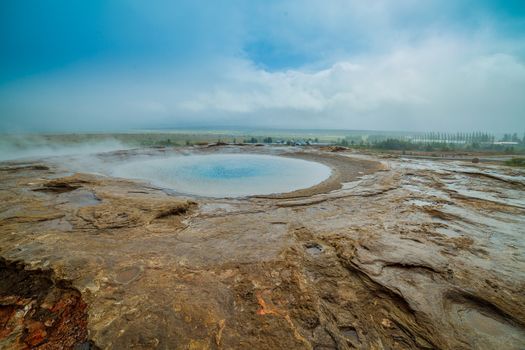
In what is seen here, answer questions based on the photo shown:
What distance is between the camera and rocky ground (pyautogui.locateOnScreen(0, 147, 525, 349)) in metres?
2.26

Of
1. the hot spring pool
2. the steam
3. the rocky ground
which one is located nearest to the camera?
the rocky ground

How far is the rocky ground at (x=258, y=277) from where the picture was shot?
2260 mm

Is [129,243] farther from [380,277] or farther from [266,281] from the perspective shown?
[380,277]

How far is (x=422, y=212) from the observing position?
5.89m

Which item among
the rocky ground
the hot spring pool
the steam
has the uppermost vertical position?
the steam

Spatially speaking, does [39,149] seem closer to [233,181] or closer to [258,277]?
[233,181]

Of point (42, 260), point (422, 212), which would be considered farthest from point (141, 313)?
point (422, 212)

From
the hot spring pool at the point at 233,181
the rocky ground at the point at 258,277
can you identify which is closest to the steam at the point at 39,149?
the hot spring pool at the point at 233,181

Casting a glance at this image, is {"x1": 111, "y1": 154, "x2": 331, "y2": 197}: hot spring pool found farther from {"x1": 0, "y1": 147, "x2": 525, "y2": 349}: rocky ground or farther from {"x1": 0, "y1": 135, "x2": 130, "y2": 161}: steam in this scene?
{"x1": 0, "y1": 135, "x2": 130, "y2": 161}: steam

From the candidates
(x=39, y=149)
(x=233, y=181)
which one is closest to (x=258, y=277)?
(x=233, y=181)

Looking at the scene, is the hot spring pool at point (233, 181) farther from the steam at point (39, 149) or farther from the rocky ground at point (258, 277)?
the steam at point (39, 149)

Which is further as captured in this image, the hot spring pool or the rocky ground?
the hot spring pool

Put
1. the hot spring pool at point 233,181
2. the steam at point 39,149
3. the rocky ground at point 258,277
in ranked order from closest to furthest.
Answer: the rocky ground at point 258,277 → the hot spring pool at point 233,181 → the steam at point 39,149

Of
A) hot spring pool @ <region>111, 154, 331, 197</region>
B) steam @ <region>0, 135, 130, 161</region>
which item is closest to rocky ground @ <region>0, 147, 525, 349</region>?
hot spring pool @ <region>111, 154, 331, 197</region>
